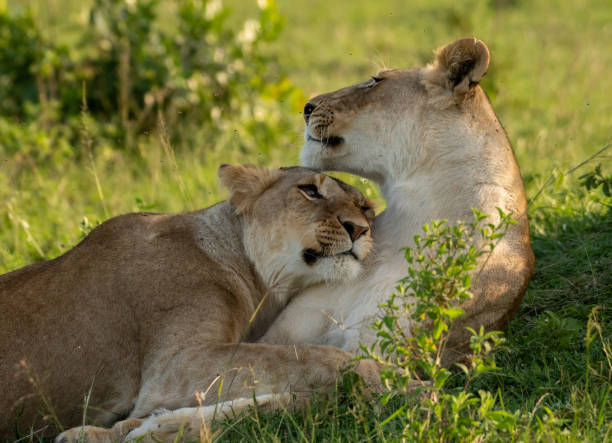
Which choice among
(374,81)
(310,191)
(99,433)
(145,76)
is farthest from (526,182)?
(145,76)

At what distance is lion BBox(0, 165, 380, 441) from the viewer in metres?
2.83

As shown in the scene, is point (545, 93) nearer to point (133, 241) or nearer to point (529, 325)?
point (529, 325)

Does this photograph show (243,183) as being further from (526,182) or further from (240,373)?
(526,182)

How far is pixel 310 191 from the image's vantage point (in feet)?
11.0

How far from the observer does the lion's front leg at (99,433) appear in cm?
266

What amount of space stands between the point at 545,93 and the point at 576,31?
303 centimetres

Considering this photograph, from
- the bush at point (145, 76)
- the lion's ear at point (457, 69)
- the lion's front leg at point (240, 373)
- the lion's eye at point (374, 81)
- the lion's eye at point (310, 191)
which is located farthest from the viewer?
the bush at point (145, 76)

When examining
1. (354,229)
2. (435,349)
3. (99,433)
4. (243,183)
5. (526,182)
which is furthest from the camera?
(526,182)

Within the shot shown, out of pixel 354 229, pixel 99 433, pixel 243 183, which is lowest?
pixel 99 433

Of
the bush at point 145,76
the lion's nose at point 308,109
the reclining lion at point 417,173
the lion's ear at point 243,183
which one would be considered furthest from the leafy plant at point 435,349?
the bush at point 145,76

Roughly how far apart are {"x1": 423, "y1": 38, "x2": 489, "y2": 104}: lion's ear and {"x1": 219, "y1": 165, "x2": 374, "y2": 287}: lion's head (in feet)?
1.77

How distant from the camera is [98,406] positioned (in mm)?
2959

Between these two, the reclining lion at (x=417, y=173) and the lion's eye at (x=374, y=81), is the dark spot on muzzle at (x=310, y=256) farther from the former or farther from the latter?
the lion's eye at (x=374, y=81)

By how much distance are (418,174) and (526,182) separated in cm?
171
